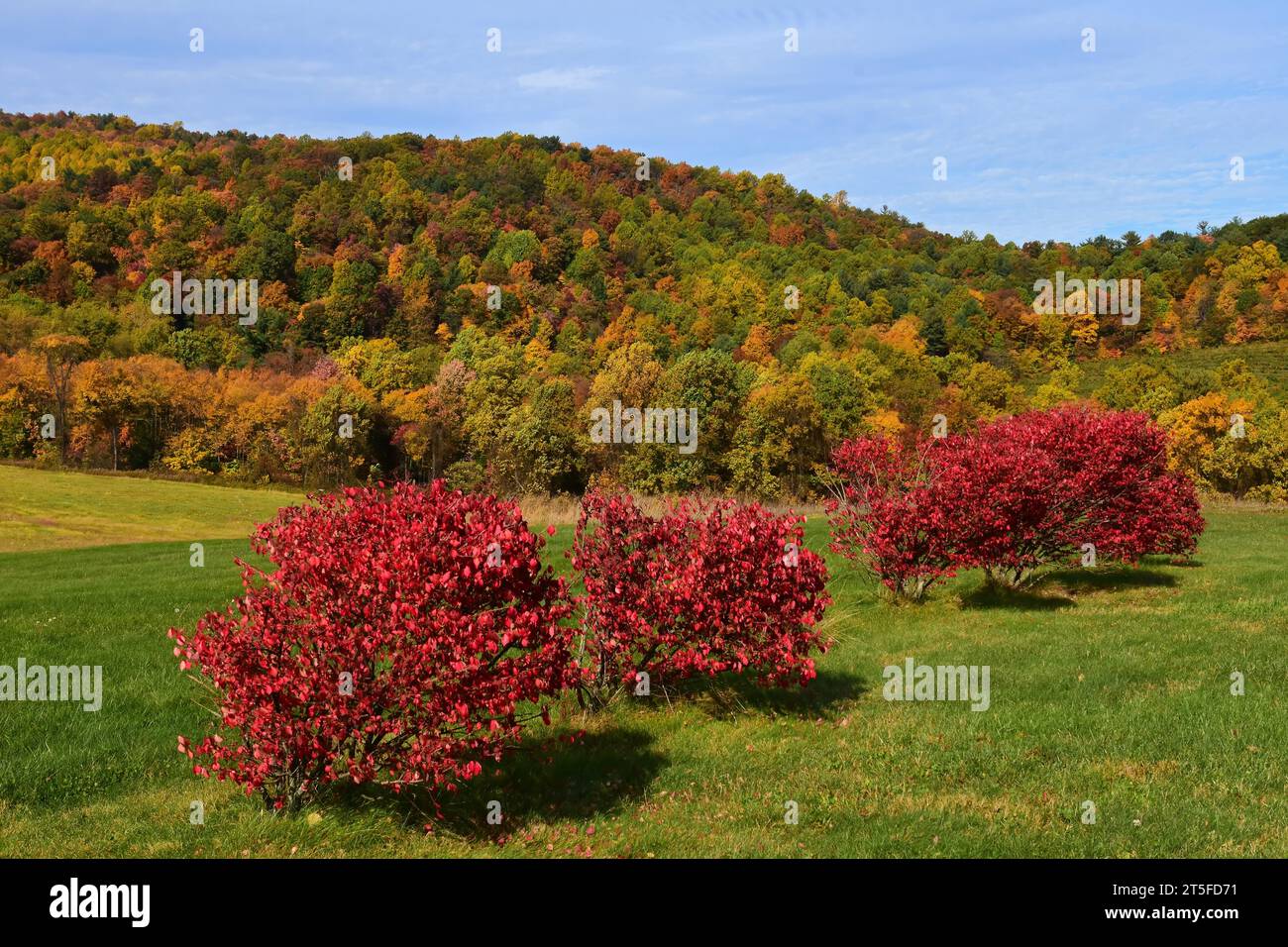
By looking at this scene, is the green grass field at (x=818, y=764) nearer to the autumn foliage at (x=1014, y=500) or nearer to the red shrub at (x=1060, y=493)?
the autumn foliage at (x=1014, y=500)

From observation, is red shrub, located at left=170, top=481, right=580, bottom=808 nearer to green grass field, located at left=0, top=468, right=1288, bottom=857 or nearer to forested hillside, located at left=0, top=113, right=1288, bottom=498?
green grass field, located at left=0, top=468, right=1288, bottom=857

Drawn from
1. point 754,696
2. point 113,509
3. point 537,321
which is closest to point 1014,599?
point 754,696

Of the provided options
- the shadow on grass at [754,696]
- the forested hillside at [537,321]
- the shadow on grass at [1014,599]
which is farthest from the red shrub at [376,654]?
the forested hillside at [537,321]

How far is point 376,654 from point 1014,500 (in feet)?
44.2

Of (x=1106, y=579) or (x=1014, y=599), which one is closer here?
(x=1014, y=599)

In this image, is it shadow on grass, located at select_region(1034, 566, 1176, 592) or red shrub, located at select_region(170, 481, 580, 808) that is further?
shadow on grass, located at select_region(1034, 566, 1176, 592)

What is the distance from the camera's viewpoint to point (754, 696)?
456 inches

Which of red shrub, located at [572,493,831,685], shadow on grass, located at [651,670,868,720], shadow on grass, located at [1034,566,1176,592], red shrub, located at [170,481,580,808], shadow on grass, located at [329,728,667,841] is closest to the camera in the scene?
red shrub, located at [170,481,580,808]

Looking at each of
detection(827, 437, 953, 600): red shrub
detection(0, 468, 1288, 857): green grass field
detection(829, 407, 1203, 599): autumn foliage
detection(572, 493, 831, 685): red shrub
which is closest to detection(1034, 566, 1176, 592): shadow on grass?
detection(829, 407, 1203, 599): autumn foliage

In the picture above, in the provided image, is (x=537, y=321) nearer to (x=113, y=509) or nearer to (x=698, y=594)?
(x=113, y=509)

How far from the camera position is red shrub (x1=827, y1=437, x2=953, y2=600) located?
1728cm

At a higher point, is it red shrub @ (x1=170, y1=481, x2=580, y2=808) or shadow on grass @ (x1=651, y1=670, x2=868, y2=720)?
red shrub @ (x1=170, y1=481, x2=580, y2=808)

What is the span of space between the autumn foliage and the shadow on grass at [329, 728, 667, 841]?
9.31m

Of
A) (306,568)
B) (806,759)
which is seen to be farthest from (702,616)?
(306,568)
